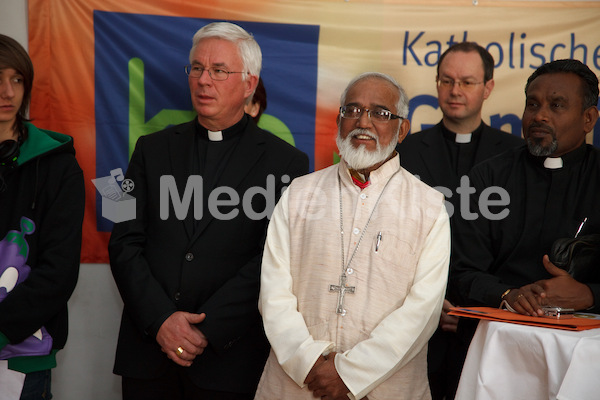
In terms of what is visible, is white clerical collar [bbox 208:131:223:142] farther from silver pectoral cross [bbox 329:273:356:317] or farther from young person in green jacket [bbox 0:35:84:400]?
silver pectoral cross [bbox 329:273:356:317]

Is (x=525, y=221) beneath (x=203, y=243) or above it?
above

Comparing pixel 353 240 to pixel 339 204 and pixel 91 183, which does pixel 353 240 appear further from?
pixel 91 183

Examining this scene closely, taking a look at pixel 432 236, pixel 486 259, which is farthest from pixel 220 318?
pixel 486 259

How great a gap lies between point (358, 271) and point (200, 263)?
85cm

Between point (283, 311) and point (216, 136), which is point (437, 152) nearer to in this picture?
point (216, 136)

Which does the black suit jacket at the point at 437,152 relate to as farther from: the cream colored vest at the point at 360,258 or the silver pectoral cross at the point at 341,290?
the silver pectoral cross at the point at 341,290

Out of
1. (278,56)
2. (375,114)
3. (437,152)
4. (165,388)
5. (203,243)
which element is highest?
(278,56)

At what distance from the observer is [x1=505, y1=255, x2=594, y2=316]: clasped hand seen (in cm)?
258

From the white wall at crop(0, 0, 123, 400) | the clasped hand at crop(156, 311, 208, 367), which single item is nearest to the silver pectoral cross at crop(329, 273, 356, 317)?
the clasped hand at crop(156, 311, 208, 367)

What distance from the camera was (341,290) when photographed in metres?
2.97

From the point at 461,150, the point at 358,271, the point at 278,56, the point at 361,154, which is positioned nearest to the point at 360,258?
the point at 358,271

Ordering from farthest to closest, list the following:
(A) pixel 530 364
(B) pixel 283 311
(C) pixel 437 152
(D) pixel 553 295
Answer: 1. (C) pixel 437 152
2. (B) pixel 283 311
3. (D) pixel 553 295
4. (A) pixel 530 364

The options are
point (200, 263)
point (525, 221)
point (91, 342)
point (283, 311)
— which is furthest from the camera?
point (91, 342)

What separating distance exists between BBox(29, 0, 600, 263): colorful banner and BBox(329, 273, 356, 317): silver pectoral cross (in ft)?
6.28
